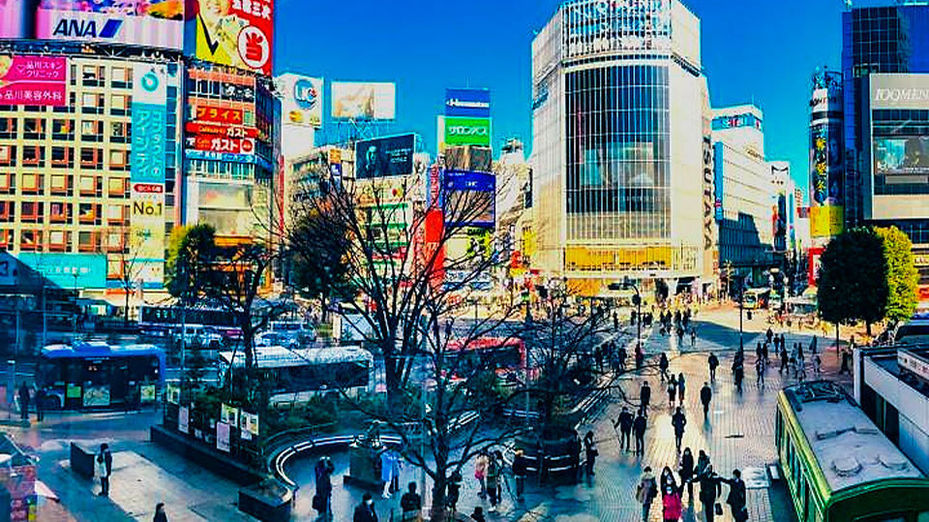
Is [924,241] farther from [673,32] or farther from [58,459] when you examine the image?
[58,459]

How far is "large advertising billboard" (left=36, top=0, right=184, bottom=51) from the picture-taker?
209ft

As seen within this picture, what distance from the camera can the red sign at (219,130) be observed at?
68562mm

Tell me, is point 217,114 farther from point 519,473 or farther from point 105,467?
point 519,473

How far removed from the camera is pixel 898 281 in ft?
150

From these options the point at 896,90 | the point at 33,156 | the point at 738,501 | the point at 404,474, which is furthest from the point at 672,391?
the point at 896,90

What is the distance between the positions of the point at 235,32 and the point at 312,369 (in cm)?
4766

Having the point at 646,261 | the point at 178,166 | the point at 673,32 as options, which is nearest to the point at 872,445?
the point at 178,166

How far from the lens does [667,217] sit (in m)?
83.4

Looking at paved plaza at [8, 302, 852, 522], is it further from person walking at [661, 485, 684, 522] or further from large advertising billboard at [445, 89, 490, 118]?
large advertising billboard at [445, 89, 490, 118]

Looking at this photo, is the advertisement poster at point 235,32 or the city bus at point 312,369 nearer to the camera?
the city bus at point 312,369

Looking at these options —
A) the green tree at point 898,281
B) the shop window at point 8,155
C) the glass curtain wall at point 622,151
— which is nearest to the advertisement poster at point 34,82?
the shop window at point 8,155

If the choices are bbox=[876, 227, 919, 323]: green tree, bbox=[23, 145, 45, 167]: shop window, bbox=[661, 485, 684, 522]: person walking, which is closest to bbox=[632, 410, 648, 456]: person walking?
bbox=[661, 485, 684, 522]: person walking

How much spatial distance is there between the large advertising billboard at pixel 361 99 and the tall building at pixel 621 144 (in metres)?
19.5

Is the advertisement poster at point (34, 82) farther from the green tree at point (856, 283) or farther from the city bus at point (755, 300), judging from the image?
the city bus at point (755, 300)
